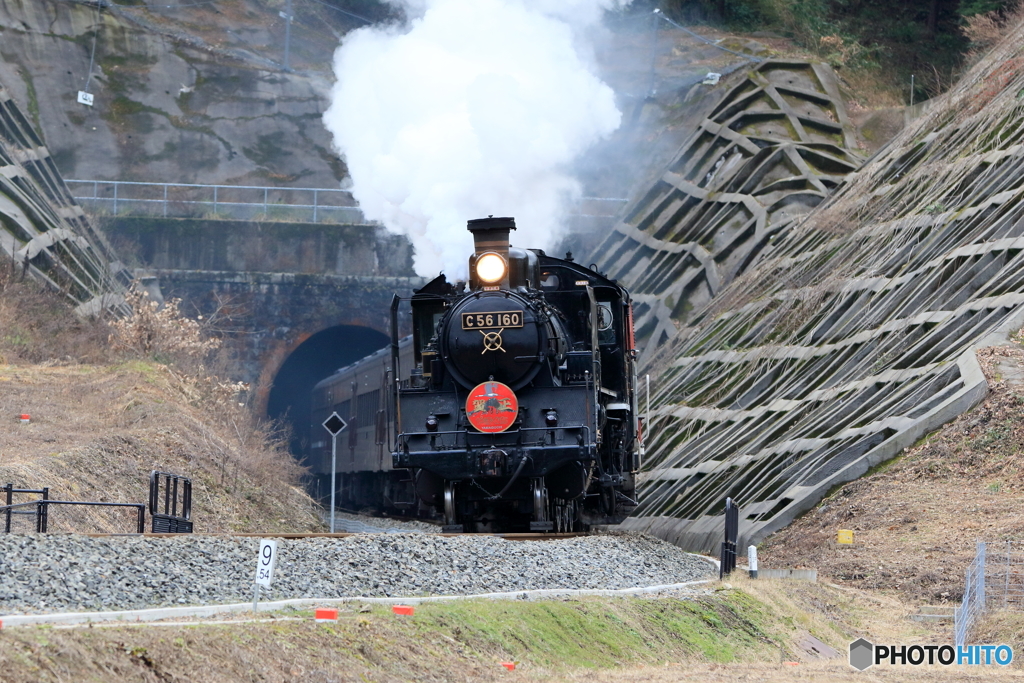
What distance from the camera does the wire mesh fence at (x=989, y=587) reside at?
41.6 feet

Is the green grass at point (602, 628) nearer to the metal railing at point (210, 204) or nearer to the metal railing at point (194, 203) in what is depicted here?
the metal railing at point (210, 204)

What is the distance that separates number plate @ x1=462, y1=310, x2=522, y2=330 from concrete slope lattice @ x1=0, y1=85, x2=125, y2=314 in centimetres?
1751

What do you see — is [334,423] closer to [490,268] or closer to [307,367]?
[490,268]

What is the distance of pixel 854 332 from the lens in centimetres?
2330

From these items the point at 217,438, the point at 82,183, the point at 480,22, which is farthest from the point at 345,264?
the point at 217,438

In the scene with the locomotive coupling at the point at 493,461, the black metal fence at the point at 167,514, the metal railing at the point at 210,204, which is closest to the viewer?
the black metal fence at the point at 167,514

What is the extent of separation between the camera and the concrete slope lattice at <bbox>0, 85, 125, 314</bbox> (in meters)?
31.8

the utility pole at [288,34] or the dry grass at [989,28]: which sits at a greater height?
the utility pole at [288,34]

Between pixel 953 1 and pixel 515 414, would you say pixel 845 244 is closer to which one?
pixel 515 414

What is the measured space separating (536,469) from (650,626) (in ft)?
15.9

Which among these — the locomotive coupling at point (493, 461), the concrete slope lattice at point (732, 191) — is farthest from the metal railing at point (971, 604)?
the concrete slope lattice at point (732, 191)

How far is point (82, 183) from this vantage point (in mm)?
42000

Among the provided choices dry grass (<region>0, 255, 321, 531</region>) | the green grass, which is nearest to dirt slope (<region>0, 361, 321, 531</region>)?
dry grass (<region>0, 255, 321, 531</region>)

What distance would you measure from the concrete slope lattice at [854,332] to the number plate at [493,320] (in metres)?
5.39
